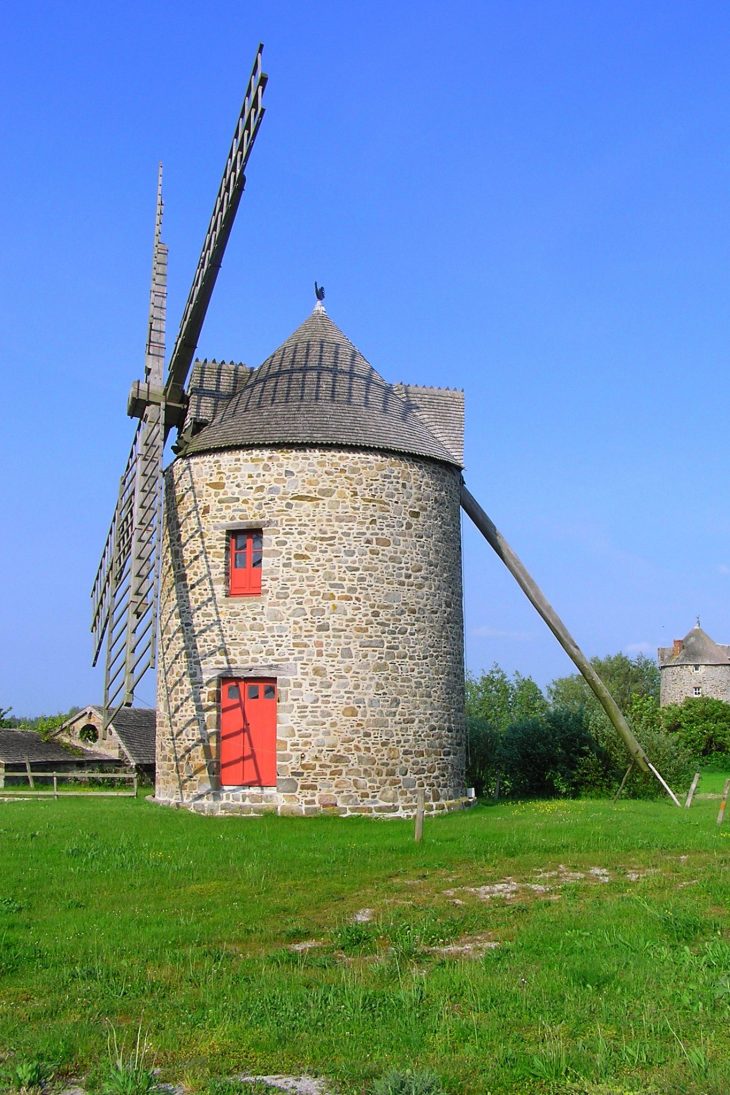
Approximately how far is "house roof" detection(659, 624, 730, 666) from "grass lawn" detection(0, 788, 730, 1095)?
46.7m

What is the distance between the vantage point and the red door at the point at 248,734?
687 inches

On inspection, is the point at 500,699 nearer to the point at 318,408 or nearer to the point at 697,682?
the point at 697,682

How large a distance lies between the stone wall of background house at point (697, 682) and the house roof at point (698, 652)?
12.5 inches

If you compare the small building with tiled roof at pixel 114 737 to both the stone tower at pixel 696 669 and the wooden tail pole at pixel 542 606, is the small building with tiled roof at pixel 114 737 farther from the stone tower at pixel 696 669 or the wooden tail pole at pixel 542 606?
the stone tower at pixel 696 669

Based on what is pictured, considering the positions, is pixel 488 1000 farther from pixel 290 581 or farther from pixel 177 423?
pixel 177 423

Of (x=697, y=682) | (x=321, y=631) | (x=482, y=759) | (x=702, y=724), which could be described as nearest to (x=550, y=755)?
(x=482, y=759)

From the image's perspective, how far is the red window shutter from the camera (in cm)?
1798

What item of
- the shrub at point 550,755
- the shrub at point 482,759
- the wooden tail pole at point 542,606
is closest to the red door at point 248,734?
the wooden tail pole at point 542,606

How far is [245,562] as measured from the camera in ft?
59.4

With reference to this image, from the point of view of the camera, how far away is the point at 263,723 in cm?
1753

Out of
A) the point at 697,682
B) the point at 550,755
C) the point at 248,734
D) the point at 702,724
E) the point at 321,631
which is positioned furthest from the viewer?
the point at 697,682

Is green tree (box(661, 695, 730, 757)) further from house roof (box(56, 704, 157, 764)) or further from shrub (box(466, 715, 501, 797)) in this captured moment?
house roof (box(56, 704, 157, 764))

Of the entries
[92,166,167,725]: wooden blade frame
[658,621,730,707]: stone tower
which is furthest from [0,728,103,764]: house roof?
[658,621,730,707]: stone tower

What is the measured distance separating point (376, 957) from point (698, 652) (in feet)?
178
